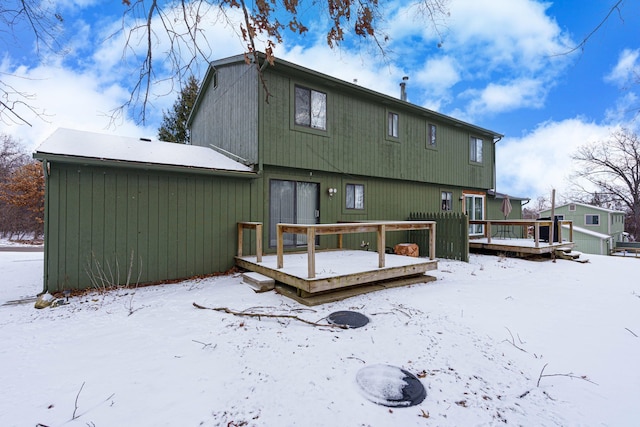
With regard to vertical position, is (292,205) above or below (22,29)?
below

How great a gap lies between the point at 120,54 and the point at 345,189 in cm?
648

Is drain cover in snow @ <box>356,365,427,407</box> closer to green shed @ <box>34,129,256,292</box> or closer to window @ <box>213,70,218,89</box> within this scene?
green shed @ <box>34,129,256,292</box>

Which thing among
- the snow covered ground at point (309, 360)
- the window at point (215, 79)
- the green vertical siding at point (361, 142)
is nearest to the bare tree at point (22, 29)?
the snow covered ground at point (309, 360)

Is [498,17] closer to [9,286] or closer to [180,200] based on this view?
[180,200]

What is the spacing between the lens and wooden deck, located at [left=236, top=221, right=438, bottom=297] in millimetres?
4477

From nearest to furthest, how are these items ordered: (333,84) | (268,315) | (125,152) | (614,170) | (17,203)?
(268,315), (125,152), (333,84), (17,203), (614,170)

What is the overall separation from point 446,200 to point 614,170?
2749cm

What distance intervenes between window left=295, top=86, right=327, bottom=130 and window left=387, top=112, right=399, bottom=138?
280 cm

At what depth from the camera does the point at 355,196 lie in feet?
30.2

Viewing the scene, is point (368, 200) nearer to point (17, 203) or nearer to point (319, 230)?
point (319, 230)

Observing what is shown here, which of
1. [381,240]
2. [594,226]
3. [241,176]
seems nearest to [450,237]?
[381,240]

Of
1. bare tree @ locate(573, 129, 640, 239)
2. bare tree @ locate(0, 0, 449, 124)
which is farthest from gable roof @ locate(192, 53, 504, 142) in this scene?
bare tree @ locate(573, 129, 640, 239)

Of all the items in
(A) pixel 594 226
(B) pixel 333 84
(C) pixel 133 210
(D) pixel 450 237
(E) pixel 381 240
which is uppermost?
(B) pixel 333 84

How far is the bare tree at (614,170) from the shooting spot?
84.0 feet
